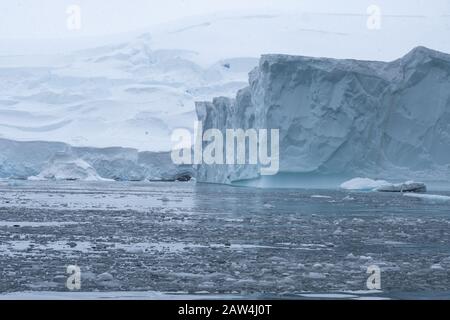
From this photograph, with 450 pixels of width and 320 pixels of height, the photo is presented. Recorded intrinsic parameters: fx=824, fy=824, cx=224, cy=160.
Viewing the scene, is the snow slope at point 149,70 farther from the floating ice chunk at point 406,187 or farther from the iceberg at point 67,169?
the floating ice chunk at point 406,187

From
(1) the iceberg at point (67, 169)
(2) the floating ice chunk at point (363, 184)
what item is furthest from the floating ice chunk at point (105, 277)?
(1) the iceberg at point (67, 169)

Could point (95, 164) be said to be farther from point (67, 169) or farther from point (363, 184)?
point (363, 184)

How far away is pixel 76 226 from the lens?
33.9 feet

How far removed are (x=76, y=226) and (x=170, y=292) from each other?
5261 millimetres

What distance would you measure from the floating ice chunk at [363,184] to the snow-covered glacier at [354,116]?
0.27 meters

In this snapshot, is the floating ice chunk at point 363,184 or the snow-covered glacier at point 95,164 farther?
the snow-covered glacier at point 95,164

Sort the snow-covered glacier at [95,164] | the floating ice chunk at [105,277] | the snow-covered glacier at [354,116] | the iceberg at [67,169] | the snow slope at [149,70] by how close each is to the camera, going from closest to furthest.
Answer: the floating ice chunk at [105,277], the snow-covered glacier at [354,116], the iceberg at [67,169], the snow-covered glacier at [95,164], the snow slope at [149,70]

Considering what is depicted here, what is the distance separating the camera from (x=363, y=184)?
2364 centimetres

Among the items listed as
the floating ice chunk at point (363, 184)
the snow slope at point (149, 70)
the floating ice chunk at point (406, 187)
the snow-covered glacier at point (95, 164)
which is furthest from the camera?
the snow slope at point (149, 70)

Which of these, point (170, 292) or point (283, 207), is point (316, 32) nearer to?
point (283, 207)

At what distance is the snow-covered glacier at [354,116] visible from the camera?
934 inches

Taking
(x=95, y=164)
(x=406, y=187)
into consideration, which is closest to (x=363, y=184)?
(x=406, y=187)

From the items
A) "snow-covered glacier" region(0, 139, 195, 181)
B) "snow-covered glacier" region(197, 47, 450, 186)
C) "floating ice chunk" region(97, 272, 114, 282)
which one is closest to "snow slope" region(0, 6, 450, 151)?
"snow-covered glacier" region(0, 139, 195, 181)

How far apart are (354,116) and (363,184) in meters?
1.97
